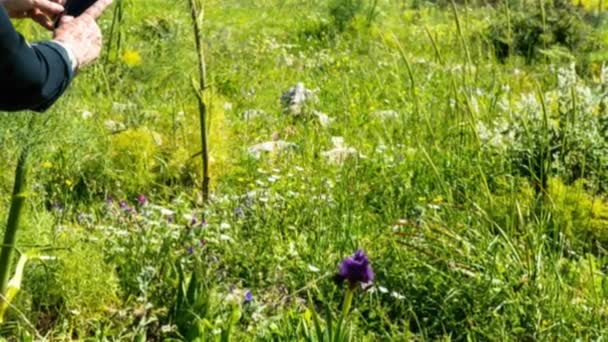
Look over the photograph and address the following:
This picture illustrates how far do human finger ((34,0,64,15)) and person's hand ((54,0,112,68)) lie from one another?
0.28 ft

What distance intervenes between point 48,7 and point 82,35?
0.24 metres

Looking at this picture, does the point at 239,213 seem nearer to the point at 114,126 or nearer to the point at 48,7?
the point at 48,7

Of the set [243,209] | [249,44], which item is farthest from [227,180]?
[249,44]

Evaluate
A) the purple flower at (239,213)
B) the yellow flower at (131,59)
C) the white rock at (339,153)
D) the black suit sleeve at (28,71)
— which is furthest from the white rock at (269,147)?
the black suit sleeve at (28,71)

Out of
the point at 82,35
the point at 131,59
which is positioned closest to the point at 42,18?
the point at 82,35

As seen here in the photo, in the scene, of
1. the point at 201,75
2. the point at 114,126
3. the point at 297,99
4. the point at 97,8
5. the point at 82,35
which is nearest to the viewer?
the point at 82,35

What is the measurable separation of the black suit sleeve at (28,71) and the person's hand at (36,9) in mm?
347

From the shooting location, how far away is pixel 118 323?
10.5 ft

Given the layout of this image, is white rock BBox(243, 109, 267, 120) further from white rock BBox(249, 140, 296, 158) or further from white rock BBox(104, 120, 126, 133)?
white rock BBox(104, 120, 126, 133)

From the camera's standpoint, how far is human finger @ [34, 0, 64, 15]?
2.48 metres

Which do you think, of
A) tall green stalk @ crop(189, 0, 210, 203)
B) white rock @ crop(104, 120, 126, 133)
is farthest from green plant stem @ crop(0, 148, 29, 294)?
white rock @ crop(104, 120, 126, 133)

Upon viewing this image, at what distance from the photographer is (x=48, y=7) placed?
2.48m

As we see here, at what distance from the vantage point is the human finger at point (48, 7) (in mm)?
2479

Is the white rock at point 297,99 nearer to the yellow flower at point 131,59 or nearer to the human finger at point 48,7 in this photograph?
the yellow flower at point 131,59
